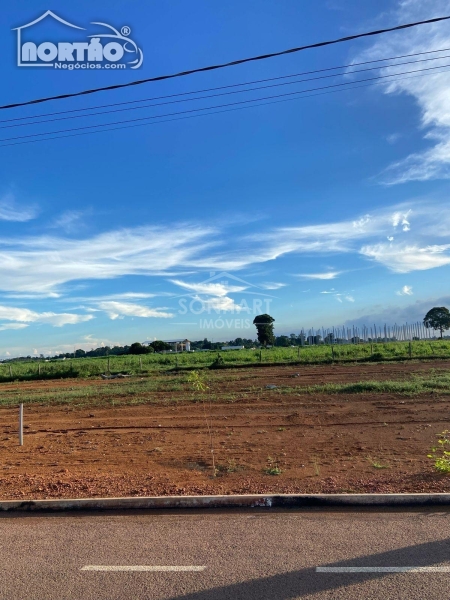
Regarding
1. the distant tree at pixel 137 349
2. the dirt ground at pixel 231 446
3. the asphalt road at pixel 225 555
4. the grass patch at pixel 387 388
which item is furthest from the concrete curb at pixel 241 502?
the distant tree at pixel 137 349

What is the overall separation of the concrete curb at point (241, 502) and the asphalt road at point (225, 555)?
0.20m

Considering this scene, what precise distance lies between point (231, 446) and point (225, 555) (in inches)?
196

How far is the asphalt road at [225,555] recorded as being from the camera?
3.74 m

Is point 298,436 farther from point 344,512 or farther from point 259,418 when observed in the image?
point 344,512

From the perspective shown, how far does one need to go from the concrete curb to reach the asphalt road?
20 cm

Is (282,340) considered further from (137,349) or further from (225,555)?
(225,555)

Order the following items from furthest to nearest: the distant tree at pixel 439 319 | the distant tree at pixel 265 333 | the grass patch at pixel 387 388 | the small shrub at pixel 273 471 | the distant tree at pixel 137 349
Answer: the distant tree at pixel 439 319
the distant tree at pixel 265 333
the distant tree at pixel 137 349
the grass patch at pixel 387 388
the small shrub at pixel 273 471

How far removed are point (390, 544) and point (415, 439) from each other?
5.21m

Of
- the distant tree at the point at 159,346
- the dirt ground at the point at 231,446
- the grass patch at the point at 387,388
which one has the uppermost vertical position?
the distant tree at the point at 159,346

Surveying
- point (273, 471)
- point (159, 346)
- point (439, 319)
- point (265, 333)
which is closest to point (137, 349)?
point (159, 346)

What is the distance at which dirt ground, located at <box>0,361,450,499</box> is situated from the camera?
6664 millimetres

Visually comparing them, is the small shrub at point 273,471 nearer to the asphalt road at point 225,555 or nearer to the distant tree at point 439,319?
the asphalt road at point 225,555

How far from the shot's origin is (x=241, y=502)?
579 cm

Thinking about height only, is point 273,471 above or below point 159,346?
below
